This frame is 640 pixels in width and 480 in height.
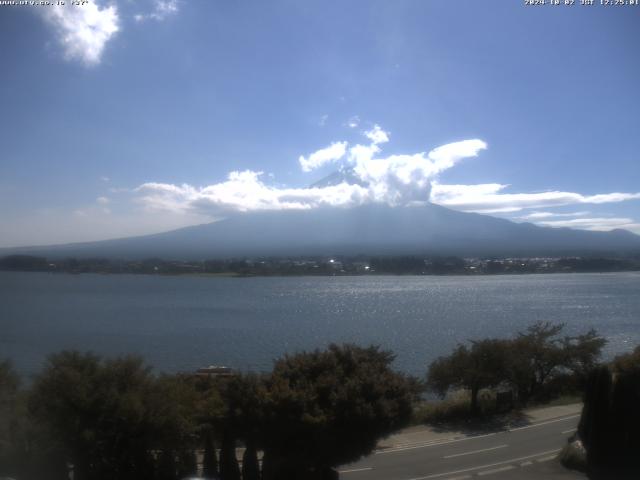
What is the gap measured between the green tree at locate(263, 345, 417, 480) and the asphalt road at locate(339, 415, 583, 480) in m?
1.54

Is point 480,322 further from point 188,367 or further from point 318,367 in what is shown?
point 318,367

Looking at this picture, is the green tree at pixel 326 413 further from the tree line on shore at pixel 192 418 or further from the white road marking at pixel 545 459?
the white road marking at pixel 545 459

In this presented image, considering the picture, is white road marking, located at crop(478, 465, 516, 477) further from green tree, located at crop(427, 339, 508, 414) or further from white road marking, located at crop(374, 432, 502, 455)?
green tree, located at crop(427, 339, 508, 414)

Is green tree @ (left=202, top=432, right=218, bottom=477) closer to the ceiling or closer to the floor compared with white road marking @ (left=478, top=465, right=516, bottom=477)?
closer to the ceiling

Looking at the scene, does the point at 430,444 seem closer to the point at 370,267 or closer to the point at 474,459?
the point at 474,459

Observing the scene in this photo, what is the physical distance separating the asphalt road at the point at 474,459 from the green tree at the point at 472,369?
8.99 feet

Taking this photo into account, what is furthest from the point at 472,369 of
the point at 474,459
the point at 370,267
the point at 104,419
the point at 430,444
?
the point at 370,267

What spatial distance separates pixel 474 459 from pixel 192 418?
17.0 ft

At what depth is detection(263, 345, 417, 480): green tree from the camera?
7242mm

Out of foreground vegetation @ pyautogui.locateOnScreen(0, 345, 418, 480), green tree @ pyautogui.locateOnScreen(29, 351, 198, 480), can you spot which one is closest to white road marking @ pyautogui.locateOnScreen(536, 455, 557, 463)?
foreground vegetation @ pyautogui.locateOnScreen(0, 345, 418, 480)

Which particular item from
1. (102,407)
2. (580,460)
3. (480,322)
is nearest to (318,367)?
(102,407)

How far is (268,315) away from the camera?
35562 millimetres

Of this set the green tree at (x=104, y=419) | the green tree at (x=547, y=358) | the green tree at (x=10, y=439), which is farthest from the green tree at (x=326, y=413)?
the green tree at (x=547, y=358)

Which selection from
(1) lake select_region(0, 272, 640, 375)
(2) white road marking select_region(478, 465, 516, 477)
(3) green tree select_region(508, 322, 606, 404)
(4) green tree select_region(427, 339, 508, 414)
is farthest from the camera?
(1) lake select_region(0, 272, 640, 375)
